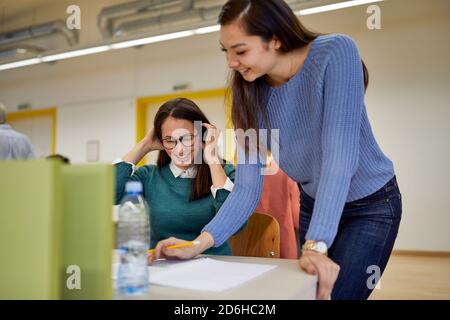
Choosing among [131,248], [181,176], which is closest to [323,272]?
[131,248]

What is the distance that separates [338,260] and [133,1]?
4930 mm

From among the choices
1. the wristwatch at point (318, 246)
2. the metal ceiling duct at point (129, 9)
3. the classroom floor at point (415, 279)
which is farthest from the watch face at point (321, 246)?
the metal ceiling duct at point (129, 9)

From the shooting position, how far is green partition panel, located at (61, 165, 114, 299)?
1.82ft

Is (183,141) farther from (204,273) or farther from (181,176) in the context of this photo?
(204,273)

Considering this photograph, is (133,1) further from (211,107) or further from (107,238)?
(107,238)

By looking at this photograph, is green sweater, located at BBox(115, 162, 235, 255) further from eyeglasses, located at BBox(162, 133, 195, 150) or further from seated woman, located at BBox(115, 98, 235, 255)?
eyeglasses, located at BBox(162, 133, 195, 150)

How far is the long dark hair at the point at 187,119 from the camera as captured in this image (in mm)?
1565

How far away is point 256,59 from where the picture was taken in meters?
1.01

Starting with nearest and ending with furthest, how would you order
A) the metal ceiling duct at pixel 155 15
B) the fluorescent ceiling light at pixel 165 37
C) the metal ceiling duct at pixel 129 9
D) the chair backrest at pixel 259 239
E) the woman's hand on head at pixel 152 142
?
1. the chair backrest at pixel 259 239
2. the woman's hand on head at pixel 152 142
3. the fluorescent ceiling light at pixel 165 37
4. the metal ceiling duct at pixel 155 15
5. the metal ceiling duct at pixel 129 9

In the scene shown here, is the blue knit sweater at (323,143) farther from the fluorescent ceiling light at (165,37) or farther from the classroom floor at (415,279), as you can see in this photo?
the fluorescent ceiling light at (165,37)

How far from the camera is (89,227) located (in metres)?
0.56

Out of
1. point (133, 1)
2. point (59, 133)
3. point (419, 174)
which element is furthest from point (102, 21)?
point (419, 174)

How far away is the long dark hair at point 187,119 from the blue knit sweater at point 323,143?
482 millimetres

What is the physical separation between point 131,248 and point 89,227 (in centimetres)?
20
